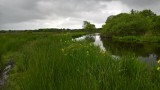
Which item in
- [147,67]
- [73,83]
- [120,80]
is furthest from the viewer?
[147,67]

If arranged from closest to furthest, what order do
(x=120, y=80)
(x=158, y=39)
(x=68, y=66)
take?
1. (x=120, y=80)
2. (x=68, y=66)
3. (x=158, y=39)

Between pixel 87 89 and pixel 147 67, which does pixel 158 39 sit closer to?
pixel 147 67

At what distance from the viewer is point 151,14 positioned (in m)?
85.1

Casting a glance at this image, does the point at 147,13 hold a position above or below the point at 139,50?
above

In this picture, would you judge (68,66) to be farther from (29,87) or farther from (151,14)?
(151,14)

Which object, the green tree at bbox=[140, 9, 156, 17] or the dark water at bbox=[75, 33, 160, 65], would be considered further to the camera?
the green tree at bbox=[140, 9, 156, 17]

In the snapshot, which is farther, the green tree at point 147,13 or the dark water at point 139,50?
the green tree at point 147,13

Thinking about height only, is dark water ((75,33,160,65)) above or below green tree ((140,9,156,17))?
below

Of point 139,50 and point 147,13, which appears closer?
point 139,50

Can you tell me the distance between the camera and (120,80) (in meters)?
4.73

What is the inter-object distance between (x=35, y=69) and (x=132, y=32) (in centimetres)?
5767

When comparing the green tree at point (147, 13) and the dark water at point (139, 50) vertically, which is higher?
the green tree at point (147, 13)

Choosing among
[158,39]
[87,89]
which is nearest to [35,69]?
[87,89]

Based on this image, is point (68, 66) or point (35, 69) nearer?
point (35, 69)
